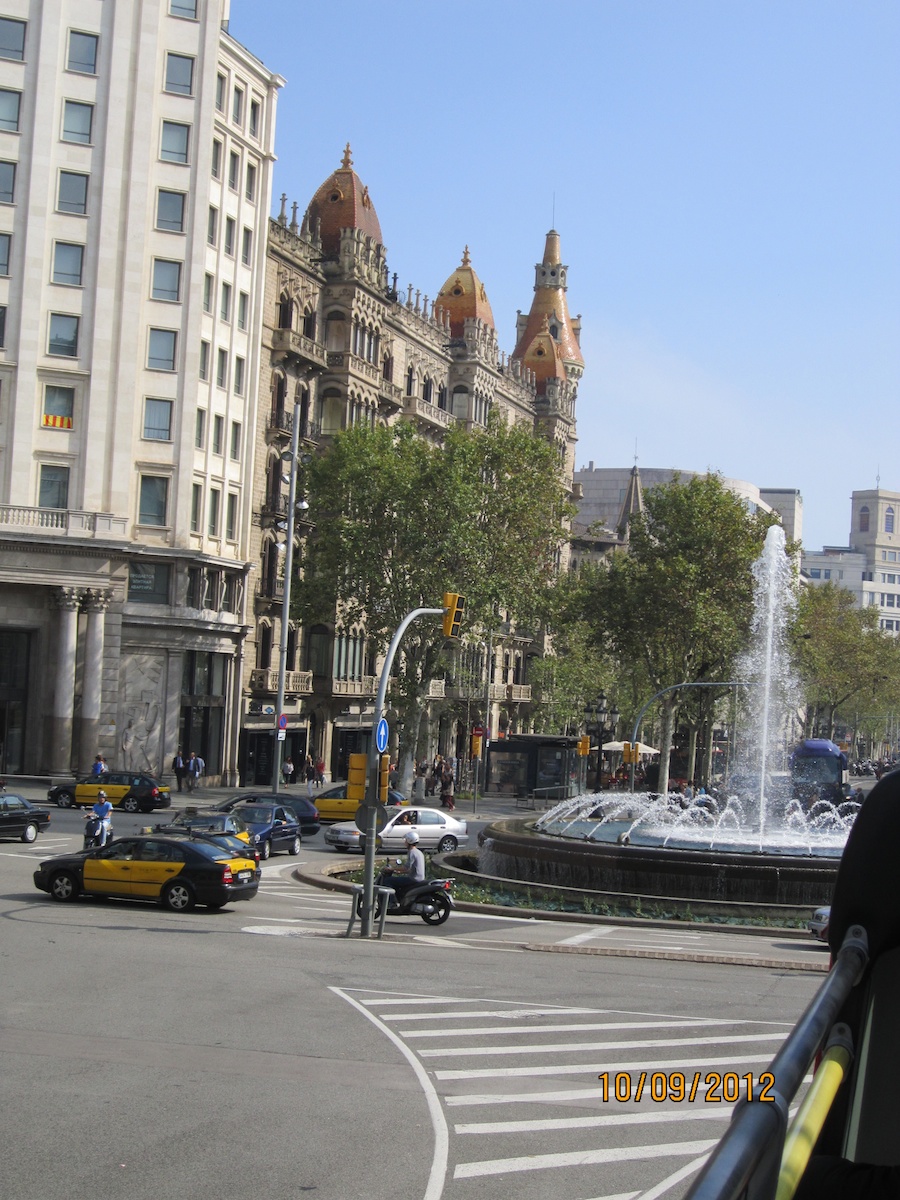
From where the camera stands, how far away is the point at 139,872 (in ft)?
82.2

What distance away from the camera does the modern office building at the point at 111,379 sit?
172 feet

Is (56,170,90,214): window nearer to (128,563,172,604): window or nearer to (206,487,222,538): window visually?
(206,487,222,538): window

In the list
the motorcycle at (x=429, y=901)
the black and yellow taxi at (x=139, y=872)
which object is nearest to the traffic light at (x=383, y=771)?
the motorcycle at (x=429, y=901)

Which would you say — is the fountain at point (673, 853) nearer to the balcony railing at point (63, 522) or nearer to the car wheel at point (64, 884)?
the car wheel at point (64, 884)

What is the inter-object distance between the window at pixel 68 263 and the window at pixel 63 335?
1.34 metres

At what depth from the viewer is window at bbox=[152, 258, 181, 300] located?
184 feet

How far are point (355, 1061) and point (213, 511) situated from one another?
47.5 metres

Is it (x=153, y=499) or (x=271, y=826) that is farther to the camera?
(x=153, y=499)

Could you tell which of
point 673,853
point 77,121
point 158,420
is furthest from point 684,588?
point 673,853

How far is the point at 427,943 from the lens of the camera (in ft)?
74.4

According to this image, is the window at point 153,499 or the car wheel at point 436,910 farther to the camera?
the window at point 153,499

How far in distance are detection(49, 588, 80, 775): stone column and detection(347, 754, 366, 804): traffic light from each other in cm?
3067

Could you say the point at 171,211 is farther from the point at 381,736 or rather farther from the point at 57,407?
the point at 381,736

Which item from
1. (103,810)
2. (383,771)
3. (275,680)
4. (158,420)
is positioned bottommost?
(103,810)
